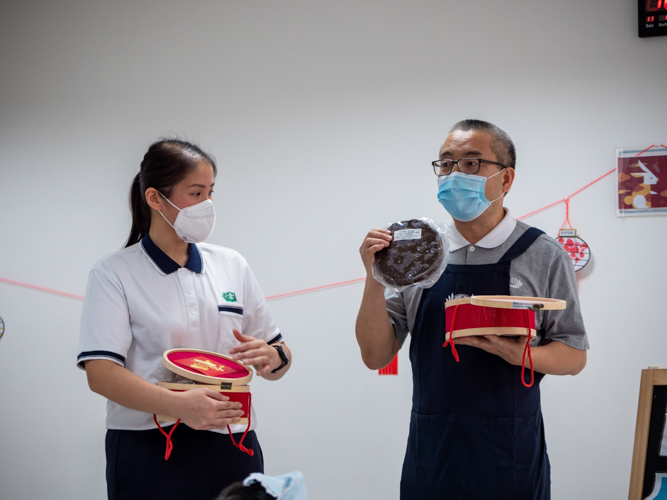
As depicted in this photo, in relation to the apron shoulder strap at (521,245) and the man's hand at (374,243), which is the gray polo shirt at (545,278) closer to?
the apron shoulder strap at (521,245)

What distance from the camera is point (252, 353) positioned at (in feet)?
4.63

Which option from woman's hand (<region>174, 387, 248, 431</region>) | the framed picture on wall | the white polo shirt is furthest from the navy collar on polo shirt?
the framed picture on wall

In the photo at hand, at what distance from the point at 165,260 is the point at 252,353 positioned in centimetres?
38

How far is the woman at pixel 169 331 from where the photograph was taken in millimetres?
1321

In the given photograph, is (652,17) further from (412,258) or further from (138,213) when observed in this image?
(138,213)

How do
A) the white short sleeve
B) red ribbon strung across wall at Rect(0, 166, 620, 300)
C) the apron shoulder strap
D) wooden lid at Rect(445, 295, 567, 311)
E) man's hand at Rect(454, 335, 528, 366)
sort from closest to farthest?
1. wooden lid at Rect(445, 295, 567, 311)
2. man's hand at Rect(454, 335, 528, 366)
3. the white short sleeve
4. the apron shoulder strap
5. red ribbon strung across wall at Rect(0, 166, 620, 300)

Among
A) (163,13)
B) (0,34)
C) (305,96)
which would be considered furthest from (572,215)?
(0,34)

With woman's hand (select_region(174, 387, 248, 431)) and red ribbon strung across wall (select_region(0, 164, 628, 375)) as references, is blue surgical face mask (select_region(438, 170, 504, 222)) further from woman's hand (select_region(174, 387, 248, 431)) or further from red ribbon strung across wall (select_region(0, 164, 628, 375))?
red ribbon strung across wall (select_region(0, 164, 628, 375))

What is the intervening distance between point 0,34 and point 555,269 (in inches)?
138

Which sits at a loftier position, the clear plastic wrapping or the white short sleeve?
the clear plastic wrapping

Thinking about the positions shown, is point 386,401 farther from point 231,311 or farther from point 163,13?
point 163,13

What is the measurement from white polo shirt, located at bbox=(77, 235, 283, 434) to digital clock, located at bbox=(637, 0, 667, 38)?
231 cm

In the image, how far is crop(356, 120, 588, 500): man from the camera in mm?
1358

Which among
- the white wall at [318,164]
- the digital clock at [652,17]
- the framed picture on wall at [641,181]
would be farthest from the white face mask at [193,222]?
the digital clock at [652,17]
